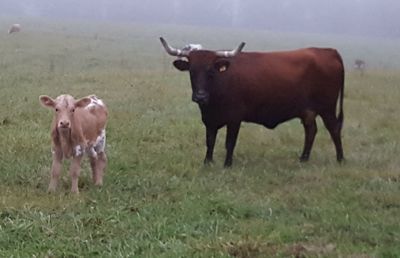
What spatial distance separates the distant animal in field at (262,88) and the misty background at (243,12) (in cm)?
7574

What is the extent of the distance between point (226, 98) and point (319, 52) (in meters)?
1.71

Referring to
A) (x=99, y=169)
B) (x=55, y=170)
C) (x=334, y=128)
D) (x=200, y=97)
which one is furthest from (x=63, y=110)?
(x=334, y=128)

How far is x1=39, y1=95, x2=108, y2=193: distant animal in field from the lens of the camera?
795 centimetres

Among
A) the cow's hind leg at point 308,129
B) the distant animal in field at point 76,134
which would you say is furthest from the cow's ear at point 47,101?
the cow's hind leg at point 308,129

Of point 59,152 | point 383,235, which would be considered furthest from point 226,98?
point 383,235

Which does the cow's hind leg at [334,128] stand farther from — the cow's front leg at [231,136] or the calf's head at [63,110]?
the calf's head at [63,110]

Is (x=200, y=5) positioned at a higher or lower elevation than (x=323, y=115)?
lower

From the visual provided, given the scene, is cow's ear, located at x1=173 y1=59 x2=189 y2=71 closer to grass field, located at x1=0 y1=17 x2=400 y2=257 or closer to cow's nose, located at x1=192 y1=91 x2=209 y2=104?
cow's nose, located at x1=192 y1=91 x2=209 y2=104

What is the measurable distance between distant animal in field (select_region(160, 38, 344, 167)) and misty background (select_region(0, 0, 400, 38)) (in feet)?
249

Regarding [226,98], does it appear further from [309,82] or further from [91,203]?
[91,203]

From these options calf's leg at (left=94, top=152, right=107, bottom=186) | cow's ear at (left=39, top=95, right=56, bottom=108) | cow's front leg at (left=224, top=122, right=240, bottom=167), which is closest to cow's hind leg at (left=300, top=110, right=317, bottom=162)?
cow's front leg at (left=224, top=122, right=240, bottom=167)

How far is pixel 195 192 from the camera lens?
8.38m

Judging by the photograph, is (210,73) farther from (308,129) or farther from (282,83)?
(308,129)

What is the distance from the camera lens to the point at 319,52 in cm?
1092
